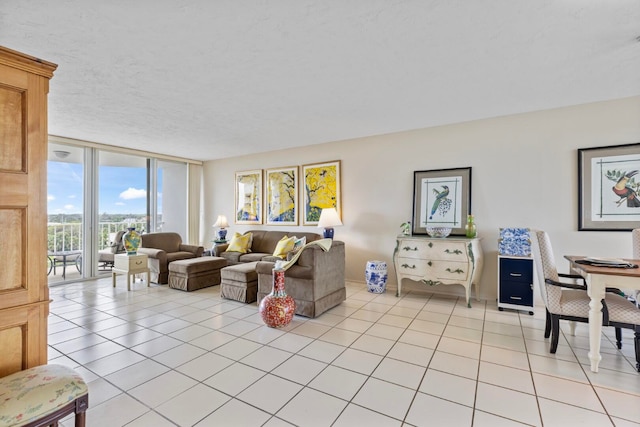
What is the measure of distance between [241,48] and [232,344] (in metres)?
2.58

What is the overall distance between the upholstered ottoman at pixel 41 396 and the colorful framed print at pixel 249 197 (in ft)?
16.1

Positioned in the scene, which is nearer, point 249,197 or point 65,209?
point 65,209

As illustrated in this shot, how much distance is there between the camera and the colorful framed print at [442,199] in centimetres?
412

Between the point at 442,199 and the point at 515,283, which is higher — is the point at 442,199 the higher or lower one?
the higher one

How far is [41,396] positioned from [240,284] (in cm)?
275

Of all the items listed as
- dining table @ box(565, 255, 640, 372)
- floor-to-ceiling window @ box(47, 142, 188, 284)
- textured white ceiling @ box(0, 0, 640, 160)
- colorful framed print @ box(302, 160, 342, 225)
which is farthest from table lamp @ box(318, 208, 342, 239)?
floor-to-ceiling window @ box(47, 142, 188, 284)

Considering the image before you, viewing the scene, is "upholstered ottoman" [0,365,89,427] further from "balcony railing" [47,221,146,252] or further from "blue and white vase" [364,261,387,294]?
"balcony railing" [47,221,146,252]

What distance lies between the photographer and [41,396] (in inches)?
48.1

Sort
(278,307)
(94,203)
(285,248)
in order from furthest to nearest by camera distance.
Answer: (94,203) < (285,248) < (278,307)

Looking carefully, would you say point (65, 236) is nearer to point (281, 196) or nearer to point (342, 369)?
point (281, 196)

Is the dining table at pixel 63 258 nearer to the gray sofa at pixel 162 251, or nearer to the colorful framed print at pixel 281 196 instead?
the gray sofa at pixel 162 251

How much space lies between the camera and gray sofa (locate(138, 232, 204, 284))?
4.98 meters

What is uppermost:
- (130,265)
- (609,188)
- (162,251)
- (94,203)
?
(609,188)

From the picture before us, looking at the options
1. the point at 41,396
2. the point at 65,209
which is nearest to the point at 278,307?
Answer: the point at 41,396
